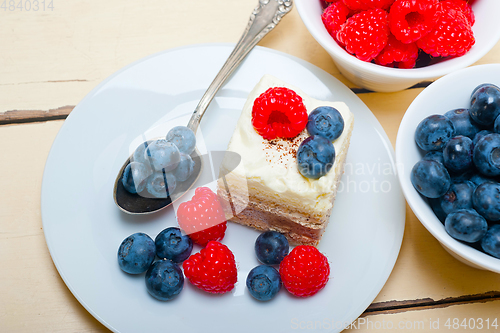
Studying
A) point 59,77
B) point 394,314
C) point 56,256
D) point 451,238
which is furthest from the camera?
point 59,77

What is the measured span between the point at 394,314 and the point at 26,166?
1738mm

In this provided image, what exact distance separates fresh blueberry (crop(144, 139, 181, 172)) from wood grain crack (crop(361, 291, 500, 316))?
1.00 metres

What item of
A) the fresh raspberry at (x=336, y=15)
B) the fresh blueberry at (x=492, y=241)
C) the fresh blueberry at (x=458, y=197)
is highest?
the fresh raspberry at (x=336, y=15)

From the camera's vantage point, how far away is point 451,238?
4.13 feet

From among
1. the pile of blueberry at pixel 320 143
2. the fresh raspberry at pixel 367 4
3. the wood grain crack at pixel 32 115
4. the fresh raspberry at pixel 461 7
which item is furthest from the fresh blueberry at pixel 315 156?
the wood grain crack at pixel 32 115

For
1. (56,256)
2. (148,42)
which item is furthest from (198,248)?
(148,42)

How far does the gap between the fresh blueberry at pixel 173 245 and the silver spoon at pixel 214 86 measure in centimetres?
13

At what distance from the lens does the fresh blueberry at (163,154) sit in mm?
1468

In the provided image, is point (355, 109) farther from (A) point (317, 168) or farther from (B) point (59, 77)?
(B) point (59, 77)

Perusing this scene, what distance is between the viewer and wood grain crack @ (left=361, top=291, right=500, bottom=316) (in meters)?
1.54

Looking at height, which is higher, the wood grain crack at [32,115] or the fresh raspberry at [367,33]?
the fresh raspberry at [367,33]

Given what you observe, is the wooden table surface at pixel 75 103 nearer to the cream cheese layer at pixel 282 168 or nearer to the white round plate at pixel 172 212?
the white round plate at pixel 172 212

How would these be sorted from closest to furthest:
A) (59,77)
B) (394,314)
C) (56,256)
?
(56,256), (394,314), (59,77)

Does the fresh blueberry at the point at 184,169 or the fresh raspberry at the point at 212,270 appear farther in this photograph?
the fresh blueberry at the point at 184,169
